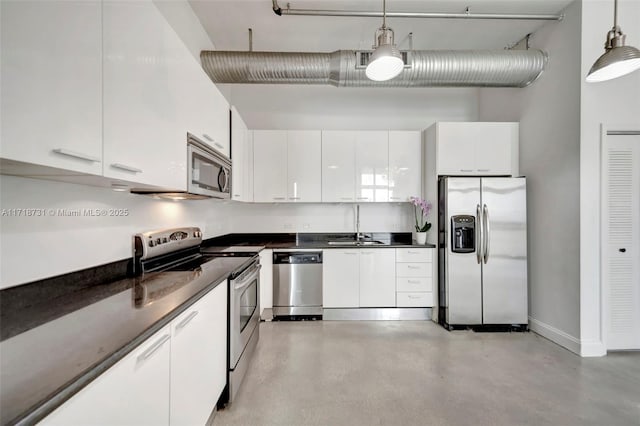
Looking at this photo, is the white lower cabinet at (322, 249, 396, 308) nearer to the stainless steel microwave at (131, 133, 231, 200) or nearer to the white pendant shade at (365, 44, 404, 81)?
the stainless steel microwave at (131, 133, 231, 200)

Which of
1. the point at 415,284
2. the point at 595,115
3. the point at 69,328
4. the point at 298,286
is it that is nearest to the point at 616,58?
the point at 595,115

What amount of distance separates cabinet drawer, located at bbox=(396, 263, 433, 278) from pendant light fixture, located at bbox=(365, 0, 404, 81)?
→ 219 centimetres

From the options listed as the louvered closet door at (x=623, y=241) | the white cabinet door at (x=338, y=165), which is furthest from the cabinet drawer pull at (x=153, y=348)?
the louvered closet door at (x=623, y=241)

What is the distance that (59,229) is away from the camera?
1202 mm

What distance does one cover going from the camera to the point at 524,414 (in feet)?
5.55

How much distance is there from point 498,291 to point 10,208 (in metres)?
3.95

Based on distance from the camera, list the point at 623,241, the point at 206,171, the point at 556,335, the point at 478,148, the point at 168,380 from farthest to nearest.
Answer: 1. the point at 478,148
2. the point at 556,335
3. the point at 623,241
4. the point at 206,171
5. the point at 168,380

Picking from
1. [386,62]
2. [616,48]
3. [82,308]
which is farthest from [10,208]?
[616,48]

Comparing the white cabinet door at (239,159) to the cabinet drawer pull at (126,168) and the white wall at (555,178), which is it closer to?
the cabinet drawer pull at (126,168)

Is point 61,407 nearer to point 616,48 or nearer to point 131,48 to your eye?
point 131,48

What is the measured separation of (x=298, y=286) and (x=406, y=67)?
2815 millimetres

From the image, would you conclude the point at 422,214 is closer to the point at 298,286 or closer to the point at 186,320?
the point at 298,286

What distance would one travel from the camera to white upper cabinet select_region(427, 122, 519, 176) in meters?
3.09

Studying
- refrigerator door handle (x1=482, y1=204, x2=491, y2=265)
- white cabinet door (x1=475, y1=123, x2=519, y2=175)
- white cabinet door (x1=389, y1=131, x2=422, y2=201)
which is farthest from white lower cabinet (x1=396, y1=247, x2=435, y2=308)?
white cabinet door (x1=475, y1=123, x2=519, y2=175)
